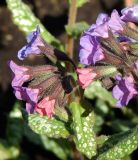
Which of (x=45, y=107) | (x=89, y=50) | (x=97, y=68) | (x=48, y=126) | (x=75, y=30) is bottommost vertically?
(x=48, y=126)

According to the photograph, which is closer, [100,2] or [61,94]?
[61,94]

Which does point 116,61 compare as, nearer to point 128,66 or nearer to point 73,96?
point 128,66

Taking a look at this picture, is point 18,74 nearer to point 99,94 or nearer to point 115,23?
point 115,23

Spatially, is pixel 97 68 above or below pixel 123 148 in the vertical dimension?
above

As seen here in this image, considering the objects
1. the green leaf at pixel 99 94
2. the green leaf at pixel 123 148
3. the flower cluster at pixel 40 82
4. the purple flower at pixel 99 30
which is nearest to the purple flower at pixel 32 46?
the flower cluster at pixel 40 82

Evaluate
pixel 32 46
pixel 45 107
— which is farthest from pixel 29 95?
pixel 32 46

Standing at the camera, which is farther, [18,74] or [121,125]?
[121,125]

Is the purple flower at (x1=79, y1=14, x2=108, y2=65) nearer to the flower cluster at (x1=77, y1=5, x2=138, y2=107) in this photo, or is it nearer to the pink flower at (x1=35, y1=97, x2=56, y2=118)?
the flower cluster at (x1=77, y1=5, x2=138, y2=107)

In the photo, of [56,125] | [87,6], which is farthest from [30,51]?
[87,6]
